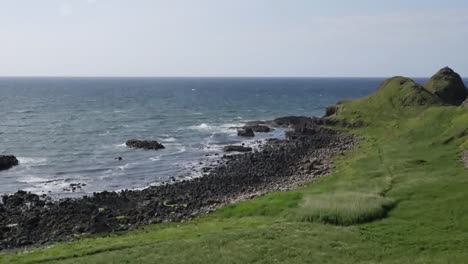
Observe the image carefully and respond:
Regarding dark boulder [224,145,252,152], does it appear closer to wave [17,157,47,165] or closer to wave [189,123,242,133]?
wave [189,123,242,133]

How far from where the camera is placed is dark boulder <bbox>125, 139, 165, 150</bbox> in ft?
352

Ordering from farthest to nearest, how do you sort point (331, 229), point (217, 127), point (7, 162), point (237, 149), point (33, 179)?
point (217, 127) → point (237, 149) → point (7, 162) → point (33, 179) → point (331, 229)

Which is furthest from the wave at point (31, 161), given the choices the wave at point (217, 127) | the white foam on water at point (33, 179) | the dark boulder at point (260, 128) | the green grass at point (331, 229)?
the dark boulder at point (260, 128)

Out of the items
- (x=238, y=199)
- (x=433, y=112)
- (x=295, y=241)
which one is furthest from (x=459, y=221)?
(x=433, y=112)

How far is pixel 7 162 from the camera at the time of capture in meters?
87.6

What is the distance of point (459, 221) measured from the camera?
40.5m

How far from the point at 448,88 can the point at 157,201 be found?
3948 inches

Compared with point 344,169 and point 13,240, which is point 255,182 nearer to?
point 344,169

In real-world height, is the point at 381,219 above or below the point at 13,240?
above

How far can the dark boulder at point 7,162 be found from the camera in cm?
8656

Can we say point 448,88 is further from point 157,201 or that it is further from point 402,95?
point 157,201

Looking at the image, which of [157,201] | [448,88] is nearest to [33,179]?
[157,201]

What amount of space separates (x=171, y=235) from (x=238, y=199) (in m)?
20.9

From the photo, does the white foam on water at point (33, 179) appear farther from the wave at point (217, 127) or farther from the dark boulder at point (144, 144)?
the wave at point (217, 127)
